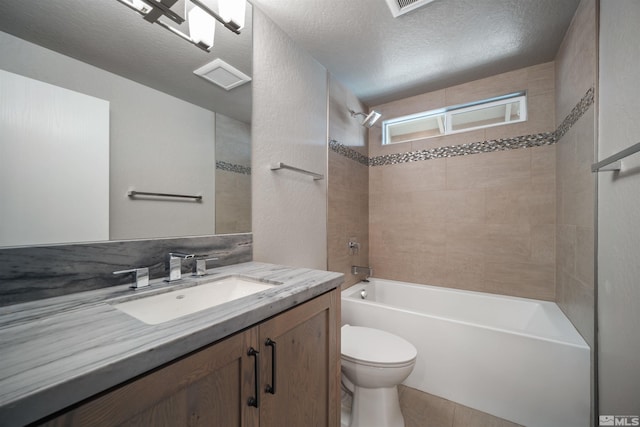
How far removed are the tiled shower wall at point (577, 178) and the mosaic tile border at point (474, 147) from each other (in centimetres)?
6

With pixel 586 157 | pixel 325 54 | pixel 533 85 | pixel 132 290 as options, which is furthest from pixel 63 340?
pixel 533 85

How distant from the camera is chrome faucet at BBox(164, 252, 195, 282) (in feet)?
3.16

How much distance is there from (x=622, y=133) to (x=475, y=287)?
5.09 feet

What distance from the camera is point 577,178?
1.52 metres

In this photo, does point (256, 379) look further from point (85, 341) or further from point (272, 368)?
point (85, 341)

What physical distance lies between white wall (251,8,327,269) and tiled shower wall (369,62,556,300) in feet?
3.02

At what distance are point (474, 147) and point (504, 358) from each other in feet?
5.42

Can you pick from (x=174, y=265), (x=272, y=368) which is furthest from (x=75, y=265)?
(x=272, y=368)

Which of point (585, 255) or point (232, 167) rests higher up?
point (232, 167)

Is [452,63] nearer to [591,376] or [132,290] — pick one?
[591,376]

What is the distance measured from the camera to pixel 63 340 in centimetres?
50

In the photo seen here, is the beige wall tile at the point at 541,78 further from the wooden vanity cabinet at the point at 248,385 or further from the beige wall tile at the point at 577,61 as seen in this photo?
the wooden vanity cabinet at the point at 248,385

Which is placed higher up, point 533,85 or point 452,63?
point 452,63

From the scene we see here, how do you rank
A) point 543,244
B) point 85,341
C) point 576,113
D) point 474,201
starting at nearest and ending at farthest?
point 85,341
point 576,113
point 543,244
point 474,201
